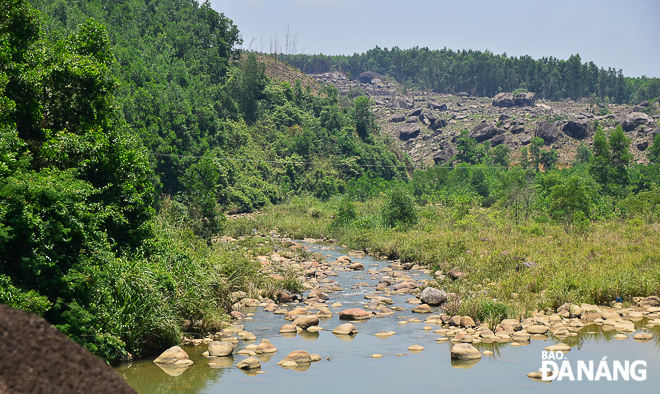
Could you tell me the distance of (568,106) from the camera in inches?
3629

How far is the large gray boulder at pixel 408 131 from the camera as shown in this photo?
277ft

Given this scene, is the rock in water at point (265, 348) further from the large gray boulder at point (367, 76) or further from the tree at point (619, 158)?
the large gray boulder at point (367, 76)

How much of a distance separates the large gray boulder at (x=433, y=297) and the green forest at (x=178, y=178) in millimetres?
3606

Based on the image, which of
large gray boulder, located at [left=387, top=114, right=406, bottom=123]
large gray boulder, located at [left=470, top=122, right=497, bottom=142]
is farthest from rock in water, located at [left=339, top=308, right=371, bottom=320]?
large gray boulder, located at [left=387, top=114, right=406, bottom=123]

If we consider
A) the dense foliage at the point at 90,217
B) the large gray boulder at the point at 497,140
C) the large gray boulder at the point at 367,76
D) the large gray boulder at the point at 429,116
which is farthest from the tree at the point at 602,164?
the large gray boulder at the point at 367,76

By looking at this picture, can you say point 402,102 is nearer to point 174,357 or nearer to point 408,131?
point 408,131

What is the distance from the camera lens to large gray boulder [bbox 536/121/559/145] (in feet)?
235

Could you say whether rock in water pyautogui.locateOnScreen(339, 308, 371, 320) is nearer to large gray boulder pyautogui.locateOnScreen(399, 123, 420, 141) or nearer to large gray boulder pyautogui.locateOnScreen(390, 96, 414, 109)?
large gray boulder pyautogui.locateOnScreen(399, 123, 420, 141)

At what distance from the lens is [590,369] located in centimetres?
927

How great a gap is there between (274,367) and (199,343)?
203 centimetres

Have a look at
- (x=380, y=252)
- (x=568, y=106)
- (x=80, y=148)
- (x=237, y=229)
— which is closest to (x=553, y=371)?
(x=80, y=148)

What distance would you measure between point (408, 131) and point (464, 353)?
7698cm

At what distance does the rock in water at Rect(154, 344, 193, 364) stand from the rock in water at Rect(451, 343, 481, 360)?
15.3 ft

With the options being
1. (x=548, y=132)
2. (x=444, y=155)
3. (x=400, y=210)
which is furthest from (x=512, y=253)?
(x=548, y=132)
